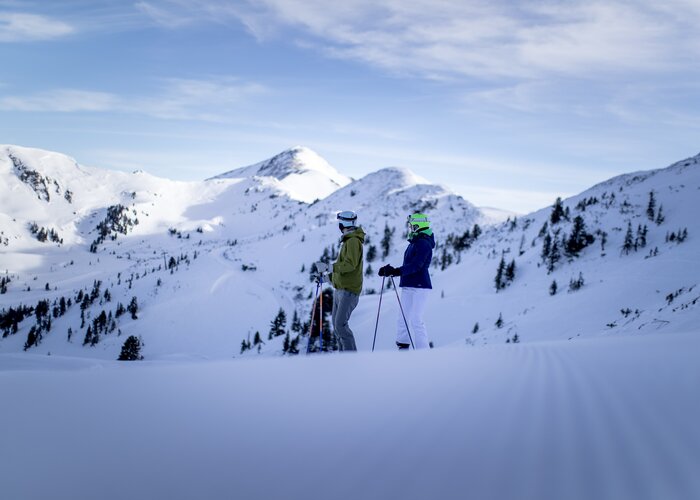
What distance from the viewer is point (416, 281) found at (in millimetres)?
7074

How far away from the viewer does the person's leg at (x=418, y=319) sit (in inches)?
276

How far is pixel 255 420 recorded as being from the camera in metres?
2.24

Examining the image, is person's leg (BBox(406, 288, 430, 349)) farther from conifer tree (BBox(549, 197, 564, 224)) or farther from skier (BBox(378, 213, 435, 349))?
conifer tree (BBox(549, 197, 564, 224))

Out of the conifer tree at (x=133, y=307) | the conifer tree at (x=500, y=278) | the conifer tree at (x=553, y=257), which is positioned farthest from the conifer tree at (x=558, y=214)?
the conifer tree at (x=133, y=307)

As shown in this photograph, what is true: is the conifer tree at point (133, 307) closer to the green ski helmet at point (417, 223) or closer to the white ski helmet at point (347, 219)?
the white ski helmet at point (347, 219)

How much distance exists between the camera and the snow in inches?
60.1

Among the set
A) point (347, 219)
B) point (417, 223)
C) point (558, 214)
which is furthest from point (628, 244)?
point (347, 219)

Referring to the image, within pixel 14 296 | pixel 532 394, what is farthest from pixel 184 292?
pixel 14 296

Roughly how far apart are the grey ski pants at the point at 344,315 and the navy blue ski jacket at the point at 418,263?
1059mm

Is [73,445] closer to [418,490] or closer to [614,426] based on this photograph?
[418,490]

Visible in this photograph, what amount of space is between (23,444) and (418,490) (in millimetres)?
1852

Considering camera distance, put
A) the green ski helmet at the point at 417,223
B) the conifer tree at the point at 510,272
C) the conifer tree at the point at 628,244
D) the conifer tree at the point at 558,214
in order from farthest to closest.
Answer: the conifer tree at the point at 558,214, the conifer tree at the point at 510,272, the conifer tree at the point at 628,244, the green ski helmet at the point at 417,223

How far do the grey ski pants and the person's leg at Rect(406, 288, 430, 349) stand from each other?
1179mm

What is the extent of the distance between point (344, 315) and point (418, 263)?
5.41 ft
